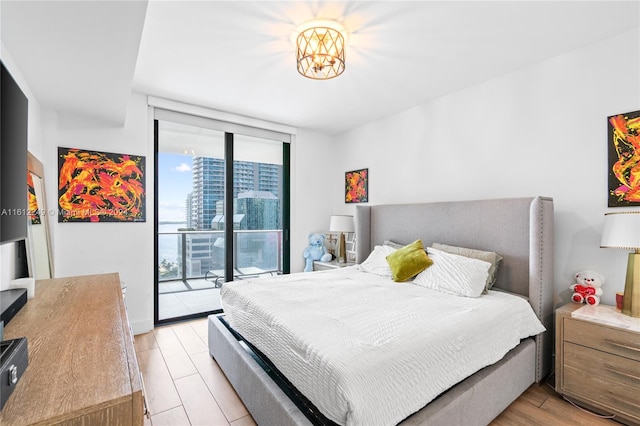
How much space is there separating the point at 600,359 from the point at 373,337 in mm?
1591

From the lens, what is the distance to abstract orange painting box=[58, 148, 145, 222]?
9.67 feet

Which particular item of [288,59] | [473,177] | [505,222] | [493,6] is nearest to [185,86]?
[288,59]

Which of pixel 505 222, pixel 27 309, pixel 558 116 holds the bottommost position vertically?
pixel 27 309

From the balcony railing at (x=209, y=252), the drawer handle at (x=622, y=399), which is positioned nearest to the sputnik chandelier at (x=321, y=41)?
the balcony railing at (x=209, y=252)

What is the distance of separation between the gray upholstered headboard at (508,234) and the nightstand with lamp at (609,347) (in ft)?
0.69

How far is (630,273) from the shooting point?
6.39 feet

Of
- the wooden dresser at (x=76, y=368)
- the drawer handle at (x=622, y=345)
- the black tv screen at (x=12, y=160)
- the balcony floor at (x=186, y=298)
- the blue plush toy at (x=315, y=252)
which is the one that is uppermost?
the black tv screen at (x=12, y=160)

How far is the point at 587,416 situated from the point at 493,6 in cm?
270

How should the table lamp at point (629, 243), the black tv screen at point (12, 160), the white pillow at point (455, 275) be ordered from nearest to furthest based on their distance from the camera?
the black tv screen at point (12, 160)
the table lamp at point (629, 243)
the white pillow at point (455, 275)

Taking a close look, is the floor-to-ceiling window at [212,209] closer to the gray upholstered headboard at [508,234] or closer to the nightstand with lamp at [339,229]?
the nightstand with lamp at [339,229]

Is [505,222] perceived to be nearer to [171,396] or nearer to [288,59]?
[288,59]

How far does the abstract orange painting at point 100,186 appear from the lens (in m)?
2.95

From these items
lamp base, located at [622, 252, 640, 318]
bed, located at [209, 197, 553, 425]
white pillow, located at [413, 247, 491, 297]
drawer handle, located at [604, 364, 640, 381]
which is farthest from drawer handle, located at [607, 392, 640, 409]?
white pillow, located at [413, 247, 491, 297]

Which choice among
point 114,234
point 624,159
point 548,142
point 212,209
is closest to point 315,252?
point 212,209
